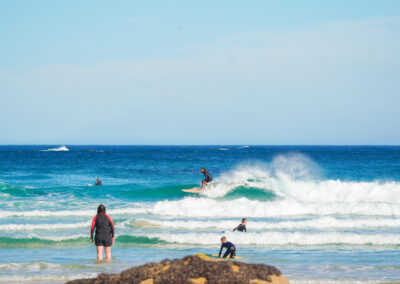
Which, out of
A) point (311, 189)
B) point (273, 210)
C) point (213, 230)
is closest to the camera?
point (213, 230)

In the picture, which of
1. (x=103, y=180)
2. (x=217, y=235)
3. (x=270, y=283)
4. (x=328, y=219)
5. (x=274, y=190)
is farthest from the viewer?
(x=103, y=180)

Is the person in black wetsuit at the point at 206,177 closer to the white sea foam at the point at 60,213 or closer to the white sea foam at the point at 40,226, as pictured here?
the white sea foam at the point at 60,213

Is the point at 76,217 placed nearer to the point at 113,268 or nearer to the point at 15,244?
the point at 15,244

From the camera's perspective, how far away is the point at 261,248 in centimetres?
1349

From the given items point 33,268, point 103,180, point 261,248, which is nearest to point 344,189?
point 261,248

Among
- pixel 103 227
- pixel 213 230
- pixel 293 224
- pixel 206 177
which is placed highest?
pixel 206 177

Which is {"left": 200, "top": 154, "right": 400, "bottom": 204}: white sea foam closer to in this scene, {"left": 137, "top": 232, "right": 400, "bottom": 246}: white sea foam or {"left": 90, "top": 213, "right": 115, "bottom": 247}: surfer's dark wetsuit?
{"left": 137, "top": 232, "right": 400, "bottom": 246}: white sea foam

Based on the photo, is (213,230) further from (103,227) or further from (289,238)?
(103,227)

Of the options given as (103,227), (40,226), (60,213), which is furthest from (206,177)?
(103,227)

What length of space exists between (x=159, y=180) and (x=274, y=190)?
12.5 meters

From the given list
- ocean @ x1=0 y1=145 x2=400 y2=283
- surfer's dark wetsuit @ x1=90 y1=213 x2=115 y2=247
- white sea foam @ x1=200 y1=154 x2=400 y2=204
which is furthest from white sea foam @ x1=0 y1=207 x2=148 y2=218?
surfer's dark wetsuit @ x1=90 y1=213 x2=115 y2=247

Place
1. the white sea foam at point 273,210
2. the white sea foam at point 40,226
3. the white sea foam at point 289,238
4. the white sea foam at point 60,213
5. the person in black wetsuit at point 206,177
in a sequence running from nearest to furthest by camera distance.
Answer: the white sea foam at point 289,238 < the white sea foam at point 40,226 < the white sea foam at point 60,213 < the white sea foam at point 273,210 < the person in black wetsuit at point 206,177

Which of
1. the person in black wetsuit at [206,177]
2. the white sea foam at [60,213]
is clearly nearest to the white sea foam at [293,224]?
the white sea foam at [60,213]

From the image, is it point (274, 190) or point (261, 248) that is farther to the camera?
point (274, 190)
